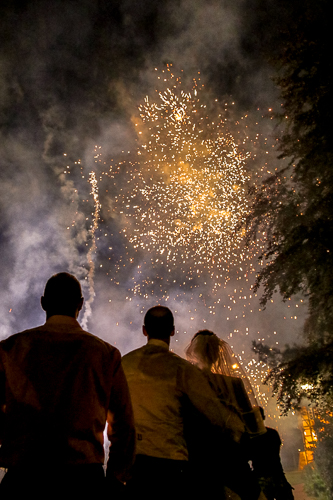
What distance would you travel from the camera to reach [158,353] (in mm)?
2723

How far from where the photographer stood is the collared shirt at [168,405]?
90.2 inches

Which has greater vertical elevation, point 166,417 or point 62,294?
point 62,294

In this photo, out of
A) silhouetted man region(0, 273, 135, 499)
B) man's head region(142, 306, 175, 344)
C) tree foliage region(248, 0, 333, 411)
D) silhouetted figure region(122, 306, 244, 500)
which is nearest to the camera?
silhouetted man region(0, 273, 135, 499)

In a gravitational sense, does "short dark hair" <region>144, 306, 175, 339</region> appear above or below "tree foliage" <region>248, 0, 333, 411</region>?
below

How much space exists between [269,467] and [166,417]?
1.35 m

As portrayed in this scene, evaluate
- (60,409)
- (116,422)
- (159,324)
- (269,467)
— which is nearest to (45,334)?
(60,409)

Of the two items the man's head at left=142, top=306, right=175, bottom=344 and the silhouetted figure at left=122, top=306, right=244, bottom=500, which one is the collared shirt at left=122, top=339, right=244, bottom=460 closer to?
the silhouetted figure at left=122, top=306, right=244, bottom=500

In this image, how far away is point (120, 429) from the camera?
1.94 m

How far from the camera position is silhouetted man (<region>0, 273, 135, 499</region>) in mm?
1554

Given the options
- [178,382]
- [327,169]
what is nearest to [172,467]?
[178,382]

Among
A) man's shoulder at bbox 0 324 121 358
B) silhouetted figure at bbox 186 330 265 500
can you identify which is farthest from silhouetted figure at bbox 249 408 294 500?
man's shoulder at bbox 0 324 121 358

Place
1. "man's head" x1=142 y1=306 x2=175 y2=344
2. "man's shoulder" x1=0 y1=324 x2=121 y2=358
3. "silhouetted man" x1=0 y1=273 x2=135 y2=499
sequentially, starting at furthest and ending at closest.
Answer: "man's head" x1=142 y1=306 x2=175 y2=344 → "man's shoulder" x1=0 y1=324 x2=121 y2=358 → "silhouetted man" x1=0 y1=273 x2=135 y2=499

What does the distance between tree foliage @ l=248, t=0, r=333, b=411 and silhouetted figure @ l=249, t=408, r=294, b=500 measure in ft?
19.1

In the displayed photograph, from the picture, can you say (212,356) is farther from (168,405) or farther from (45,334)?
(45,334)
